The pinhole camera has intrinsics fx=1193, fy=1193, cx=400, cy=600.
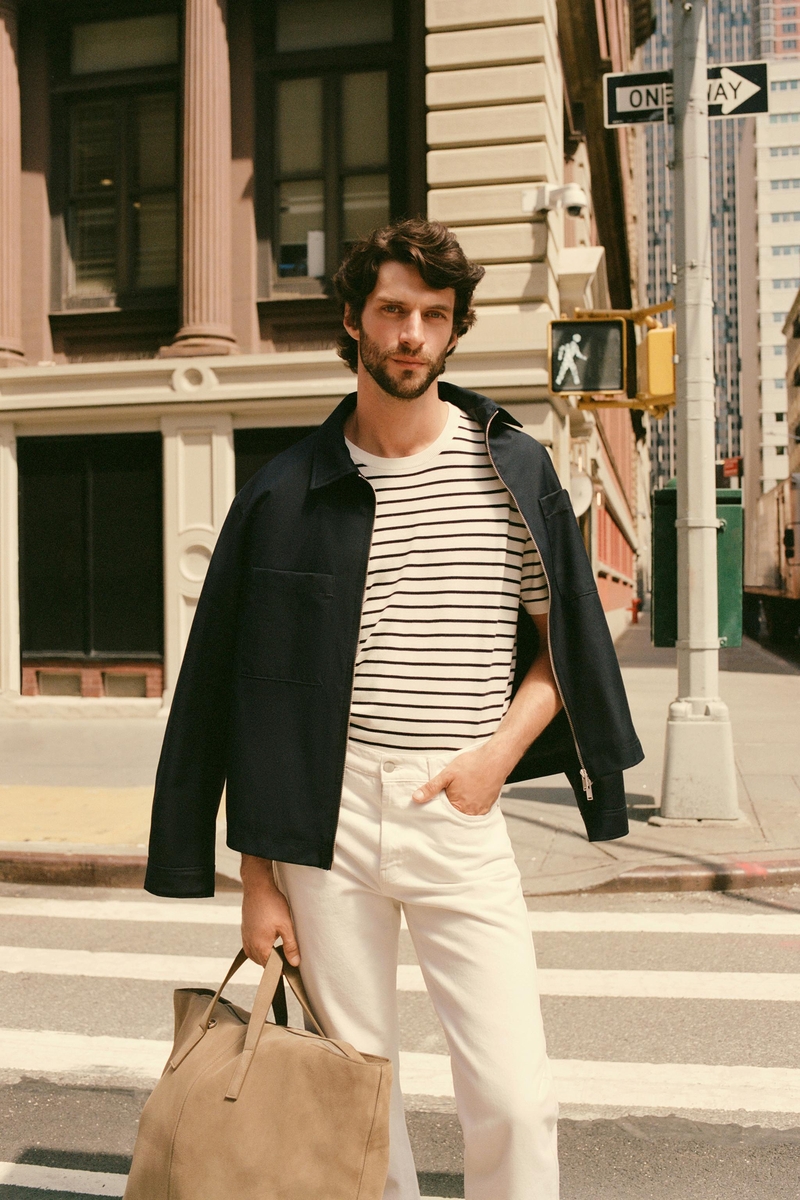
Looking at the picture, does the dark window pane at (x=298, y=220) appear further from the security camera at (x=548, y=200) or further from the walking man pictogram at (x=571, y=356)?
the walking man pictogram at (x=571, y=356)

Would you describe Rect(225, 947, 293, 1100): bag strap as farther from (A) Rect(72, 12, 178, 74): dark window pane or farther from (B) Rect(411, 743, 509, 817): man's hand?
(A) Rect(72, 12, 178, 74): dark window pane

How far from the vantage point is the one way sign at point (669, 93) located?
26.5ft

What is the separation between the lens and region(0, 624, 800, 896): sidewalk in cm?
680

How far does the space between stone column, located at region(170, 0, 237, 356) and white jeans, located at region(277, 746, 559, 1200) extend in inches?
475

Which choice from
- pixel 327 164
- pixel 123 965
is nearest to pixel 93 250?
pixel 327 164

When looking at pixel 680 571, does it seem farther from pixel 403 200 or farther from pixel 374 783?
pixel 403 200

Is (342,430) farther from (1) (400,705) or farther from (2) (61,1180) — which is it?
(2) (61,1180)

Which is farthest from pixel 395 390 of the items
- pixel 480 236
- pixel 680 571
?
pixel 480 236

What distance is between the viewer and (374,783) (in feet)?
7.53

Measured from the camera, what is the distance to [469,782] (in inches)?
89.1

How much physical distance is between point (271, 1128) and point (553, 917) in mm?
4385

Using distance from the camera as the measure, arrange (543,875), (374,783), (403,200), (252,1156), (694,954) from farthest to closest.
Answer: (403,200) → (543,875) → (694,954) → (374,783) → (252,1156)

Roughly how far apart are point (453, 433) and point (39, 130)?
46.3ft

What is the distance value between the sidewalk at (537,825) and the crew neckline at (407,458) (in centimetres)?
468
